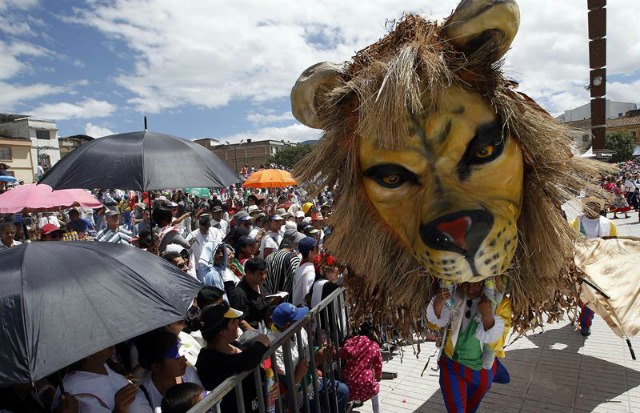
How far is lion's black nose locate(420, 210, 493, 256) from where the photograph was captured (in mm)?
1660

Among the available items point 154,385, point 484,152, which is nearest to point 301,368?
point 154,385

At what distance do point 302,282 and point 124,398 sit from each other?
2.24m

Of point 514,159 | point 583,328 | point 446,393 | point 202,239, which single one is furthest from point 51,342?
point 583,328

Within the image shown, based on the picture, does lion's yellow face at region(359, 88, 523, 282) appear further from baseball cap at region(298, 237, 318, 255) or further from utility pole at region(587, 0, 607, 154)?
utility pole at region(587, 0, 607, 154)

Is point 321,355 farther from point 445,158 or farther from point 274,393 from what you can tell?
point 445,158

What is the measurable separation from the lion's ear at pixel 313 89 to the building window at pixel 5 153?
43453mm

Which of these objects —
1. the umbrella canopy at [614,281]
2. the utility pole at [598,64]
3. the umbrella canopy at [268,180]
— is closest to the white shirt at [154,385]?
the umbrella canopy at [614,281]

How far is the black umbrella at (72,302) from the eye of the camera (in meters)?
1.41

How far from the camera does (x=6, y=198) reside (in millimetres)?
6172

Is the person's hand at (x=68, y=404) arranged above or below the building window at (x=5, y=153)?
below

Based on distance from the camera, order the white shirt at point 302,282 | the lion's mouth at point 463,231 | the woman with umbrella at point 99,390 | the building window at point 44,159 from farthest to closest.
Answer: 1. the building window at point 44,159
2. the white shirt at point 302,282
3. the woman with umbrella at point 99,390
4. the lion's mouth at point 463,231

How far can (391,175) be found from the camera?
1.87m

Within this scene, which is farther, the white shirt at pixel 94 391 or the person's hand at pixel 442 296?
the person's hand at pixel 442 296

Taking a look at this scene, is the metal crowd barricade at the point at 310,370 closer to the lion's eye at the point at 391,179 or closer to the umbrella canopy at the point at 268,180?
the lion's eye at the point at 391,179
